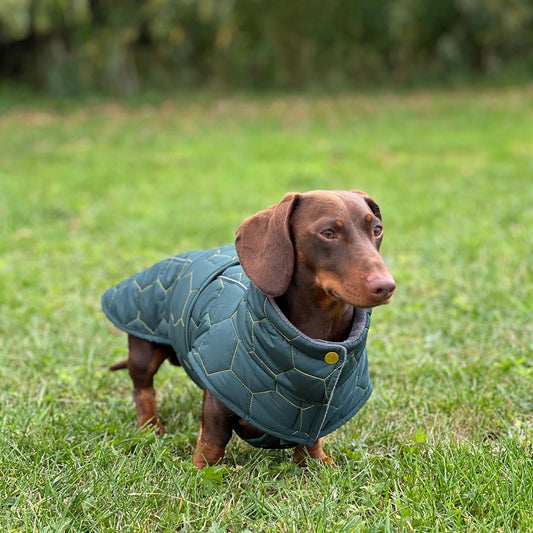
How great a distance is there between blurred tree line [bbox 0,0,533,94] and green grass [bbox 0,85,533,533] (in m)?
9.05

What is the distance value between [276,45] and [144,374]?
20.5 meters

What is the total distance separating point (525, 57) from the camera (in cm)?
2136

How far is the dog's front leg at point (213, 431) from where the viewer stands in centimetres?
250

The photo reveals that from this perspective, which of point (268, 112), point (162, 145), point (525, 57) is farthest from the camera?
point (525, 57)

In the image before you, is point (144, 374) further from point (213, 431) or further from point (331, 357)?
point (331, 357)

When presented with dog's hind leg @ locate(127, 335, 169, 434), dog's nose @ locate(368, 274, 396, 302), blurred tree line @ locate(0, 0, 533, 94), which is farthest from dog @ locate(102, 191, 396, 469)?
blurred tree line @ locate(0, 0, 533, 94)

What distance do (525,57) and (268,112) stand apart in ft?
32.0

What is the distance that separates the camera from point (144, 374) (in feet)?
10.1

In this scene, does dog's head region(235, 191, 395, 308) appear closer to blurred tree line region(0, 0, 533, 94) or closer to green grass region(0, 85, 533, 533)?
green grass region(0, 85, 533, 533)

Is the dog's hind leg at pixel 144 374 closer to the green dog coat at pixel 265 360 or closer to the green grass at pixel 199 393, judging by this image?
the green grass at pixel 199 393

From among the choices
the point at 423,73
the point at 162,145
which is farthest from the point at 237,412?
the point at 423,73

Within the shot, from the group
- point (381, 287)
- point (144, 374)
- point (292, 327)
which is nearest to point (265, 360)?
point (292, 327)

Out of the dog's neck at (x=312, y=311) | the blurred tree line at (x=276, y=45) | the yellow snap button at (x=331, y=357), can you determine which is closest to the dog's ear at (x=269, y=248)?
the dog's neck at (x=312, y=311)

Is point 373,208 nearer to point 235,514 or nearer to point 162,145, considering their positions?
point 235,514
